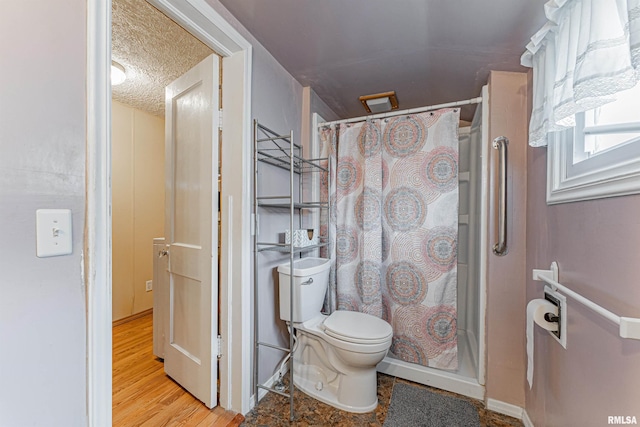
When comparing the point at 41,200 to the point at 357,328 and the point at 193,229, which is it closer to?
the point at 193,229

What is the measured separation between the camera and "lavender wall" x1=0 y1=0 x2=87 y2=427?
0.64m

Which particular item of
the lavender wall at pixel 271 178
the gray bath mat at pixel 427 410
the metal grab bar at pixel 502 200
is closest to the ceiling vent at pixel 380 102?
the lavender wall at pixel 271 178

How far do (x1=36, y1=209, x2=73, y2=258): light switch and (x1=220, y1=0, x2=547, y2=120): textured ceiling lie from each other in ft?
3.85

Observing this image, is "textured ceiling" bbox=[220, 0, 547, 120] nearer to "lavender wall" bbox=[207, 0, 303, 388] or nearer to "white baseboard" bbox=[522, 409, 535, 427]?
"lavender wall" bbox=[207, 0, 303, 388]

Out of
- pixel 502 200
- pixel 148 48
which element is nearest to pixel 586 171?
pixel 502 200

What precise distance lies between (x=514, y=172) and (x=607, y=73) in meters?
0.93

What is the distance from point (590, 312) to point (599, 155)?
53 centimetres

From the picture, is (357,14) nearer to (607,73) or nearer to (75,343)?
(607,73)

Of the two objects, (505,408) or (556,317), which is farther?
(505,408)

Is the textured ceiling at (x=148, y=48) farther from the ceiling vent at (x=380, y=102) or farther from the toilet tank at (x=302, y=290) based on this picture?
the toilet tank at (x=302, y=290)

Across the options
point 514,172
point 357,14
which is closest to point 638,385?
point 514,172

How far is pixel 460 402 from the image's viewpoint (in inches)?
63.7

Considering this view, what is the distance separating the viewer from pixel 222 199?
59.3 inches

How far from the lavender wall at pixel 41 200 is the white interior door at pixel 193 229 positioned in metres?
0.72
